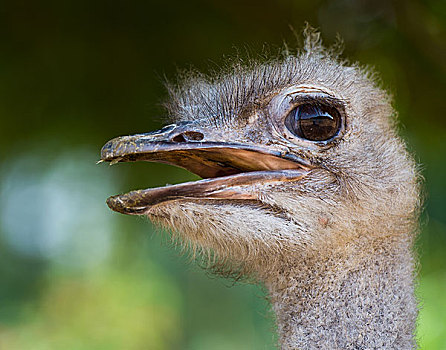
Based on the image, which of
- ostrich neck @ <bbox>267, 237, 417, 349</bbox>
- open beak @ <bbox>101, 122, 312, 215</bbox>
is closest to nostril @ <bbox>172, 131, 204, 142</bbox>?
open beak @ <bbox>101, 122, 312, 215</bbox>

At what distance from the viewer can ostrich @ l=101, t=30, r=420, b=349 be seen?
1185 millimetres

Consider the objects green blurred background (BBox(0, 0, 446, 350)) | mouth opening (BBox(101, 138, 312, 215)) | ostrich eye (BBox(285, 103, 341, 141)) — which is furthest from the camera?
green blurred background (BBox(0, 0, 446, 350))

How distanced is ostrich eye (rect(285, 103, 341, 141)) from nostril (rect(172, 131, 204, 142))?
0.67 feet

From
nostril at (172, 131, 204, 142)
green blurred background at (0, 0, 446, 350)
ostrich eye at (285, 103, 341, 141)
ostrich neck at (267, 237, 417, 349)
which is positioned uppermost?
green blurred background at (0, 0, 446, 350)

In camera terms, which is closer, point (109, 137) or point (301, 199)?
point (301, 199)

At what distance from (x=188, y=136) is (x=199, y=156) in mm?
87

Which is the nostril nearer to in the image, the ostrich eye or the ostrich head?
the ostrich head

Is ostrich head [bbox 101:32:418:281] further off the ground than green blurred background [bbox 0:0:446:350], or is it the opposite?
green blurred background [bbox 0:0:446:350]

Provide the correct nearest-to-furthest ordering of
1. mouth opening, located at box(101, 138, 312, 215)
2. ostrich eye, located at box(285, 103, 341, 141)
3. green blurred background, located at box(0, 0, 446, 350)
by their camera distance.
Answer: mouth opening, located at box(101, 138, 312, 215) < ostrich eye, located at box(285, 103, 341, 141) < green blurred background, located at box(0, 0, 446, 350)

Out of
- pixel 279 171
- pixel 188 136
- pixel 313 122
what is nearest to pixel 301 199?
pixel 279 171

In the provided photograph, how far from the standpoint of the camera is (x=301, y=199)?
1.21 meters

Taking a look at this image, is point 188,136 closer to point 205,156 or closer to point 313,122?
point 205,156

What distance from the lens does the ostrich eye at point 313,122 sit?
49.4 inches

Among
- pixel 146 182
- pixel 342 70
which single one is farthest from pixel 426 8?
pixel 146 182
